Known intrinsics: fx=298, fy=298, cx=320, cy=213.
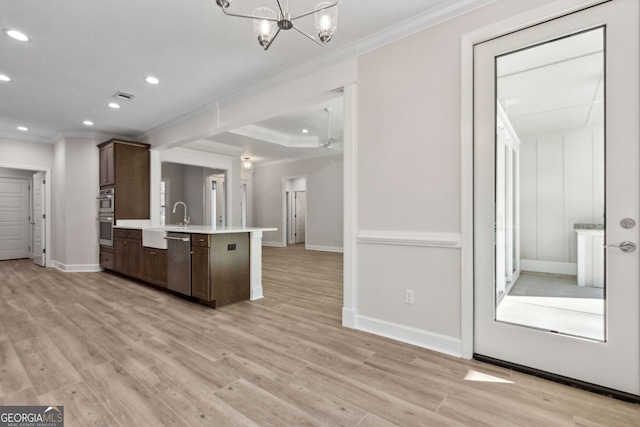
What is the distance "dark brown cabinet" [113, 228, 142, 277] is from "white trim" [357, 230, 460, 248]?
12.4ft

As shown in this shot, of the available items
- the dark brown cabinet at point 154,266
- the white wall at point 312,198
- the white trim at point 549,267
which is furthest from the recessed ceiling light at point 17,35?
the white wall at point 312,198

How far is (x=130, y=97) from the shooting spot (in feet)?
13.5

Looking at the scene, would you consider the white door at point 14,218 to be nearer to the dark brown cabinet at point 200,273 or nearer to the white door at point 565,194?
the dark brown cabinet at point 200,273

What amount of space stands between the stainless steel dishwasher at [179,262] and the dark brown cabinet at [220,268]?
100 millimetres

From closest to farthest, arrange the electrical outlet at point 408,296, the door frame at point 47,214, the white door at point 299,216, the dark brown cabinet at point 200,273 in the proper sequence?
the electrical outlet at point 408,296
the dark brown cabinet at point 200,273
the door frame at point 47,214
the white door at point 299,216

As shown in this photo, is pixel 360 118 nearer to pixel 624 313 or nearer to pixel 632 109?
pixel 632 109

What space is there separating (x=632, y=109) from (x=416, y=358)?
6.85 ft

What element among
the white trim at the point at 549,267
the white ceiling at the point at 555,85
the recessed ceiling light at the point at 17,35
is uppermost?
the recessed ceiling light at the point at 17,35

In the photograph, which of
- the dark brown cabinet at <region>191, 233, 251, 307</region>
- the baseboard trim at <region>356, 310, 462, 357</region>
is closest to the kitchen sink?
the dark brown cabinet at <region>191, 233, 251, 307</region>

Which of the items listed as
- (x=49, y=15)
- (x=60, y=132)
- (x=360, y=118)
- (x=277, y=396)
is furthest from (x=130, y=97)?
(x=277, y=396)

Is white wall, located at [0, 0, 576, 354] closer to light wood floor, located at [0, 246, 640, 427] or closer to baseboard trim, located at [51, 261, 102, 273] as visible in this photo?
light wood floor, located at [0, 246, 640, 427]

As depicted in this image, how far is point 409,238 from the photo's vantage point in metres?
2.52

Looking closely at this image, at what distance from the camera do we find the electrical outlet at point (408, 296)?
2.52 meters

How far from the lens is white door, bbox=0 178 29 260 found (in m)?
7.20
